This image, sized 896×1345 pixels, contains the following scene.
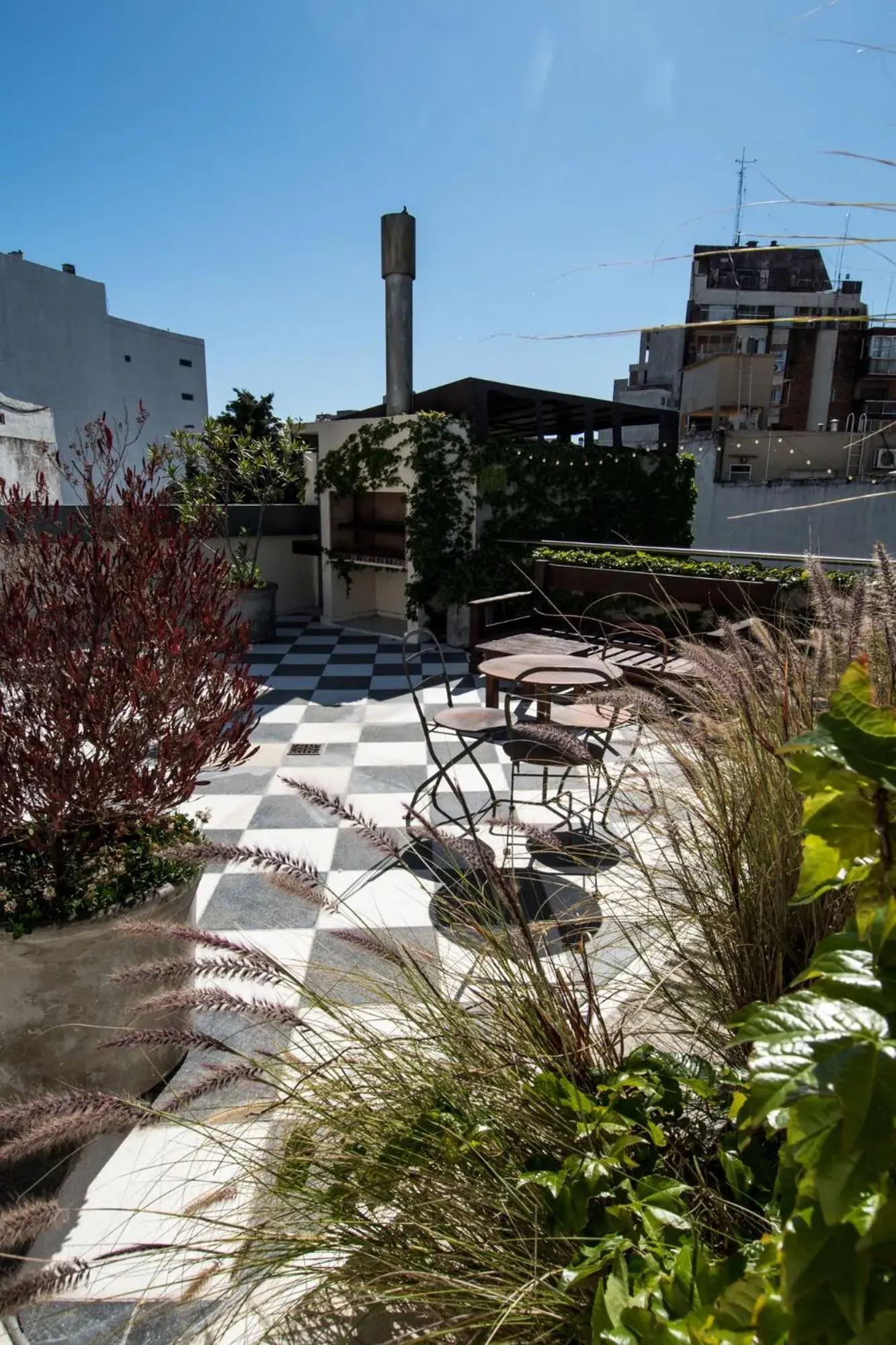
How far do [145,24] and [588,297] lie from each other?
4889 mm

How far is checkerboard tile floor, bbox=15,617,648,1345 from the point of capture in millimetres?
1307

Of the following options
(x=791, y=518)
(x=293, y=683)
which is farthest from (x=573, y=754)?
(x=791, y=518)

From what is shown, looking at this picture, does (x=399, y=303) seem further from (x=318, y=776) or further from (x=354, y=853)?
(x=354, y=853)

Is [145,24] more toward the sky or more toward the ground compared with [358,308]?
more toward the sky

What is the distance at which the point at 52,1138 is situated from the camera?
2.89 ft

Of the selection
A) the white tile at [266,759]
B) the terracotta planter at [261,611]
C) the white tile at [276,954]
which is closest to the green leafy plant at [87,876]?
the white tile at [276,954]

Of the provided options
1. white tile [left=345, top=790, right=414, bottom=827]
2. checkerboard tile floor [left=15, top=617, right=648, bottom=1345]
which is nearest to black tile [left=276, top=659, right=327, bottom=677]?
checkerboard tile floor [left=15, top=617, right=648, bottom=1345]

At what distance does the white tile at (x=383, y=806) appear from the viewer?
11.5 ft

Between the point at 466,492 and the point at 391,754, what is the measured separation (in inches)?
159

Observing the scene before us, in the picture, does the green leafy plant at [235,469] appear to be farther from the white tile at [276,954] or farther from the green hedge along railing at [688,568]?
the white tile at [276,954]

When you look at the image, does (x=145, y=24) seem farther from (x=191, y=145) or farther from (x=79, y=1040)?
(x=79, y=1040)

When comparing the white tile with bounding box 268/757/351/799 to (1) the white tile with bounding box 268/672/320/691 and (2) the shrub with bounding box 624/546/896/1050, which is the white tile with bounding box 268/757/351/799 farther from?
(2) the shrub with bounding box 624/546/896/1050

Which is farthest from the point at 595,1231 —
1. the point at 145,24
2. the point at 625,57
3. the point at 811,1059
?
the point at 145,24

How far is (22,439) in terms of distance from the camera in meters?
7.76
